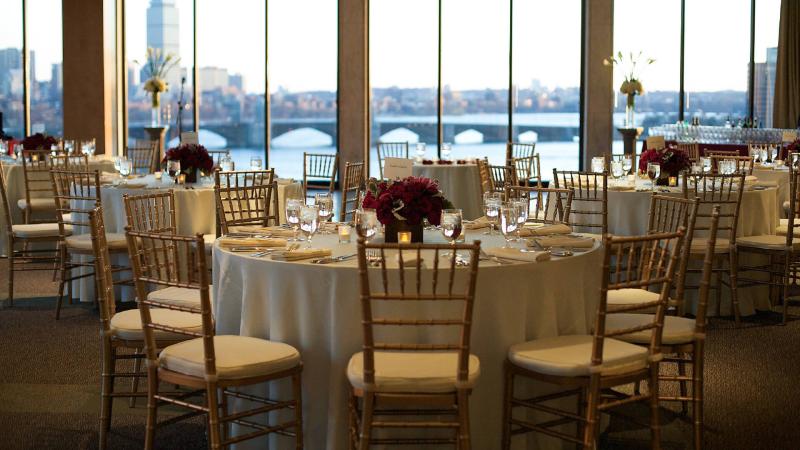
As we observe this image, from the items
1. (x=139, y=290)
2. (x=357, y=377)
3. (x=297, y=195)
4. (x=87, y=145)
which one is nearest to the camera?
(x=357, y=377)

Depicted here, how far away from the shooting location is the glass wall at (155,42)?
16047 mm

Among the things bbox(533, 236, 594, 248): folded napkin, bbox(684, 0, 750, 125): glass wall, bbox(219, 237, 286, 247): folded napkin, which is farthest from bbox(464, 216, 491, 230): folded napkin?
bbox(684, 0, 750, 125): glass wall

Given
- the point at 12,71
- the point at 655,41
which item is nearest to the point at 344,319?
the point at 655,41

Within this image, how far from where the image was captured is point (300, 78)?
1655 centimetres

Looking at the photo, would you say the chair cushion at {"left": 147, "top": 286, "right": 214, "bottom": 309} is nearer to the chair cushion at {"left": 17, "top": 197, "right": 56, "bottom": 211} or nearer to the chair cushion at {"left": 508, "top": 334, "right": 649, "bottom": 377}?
the chair cushion at {"left": 508, "top": 334, "right": 649, "bottom": 377}

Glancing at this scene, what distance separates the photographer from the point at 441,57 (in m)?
15.9

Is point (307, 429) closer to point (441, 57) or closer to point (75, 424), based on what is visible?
point (75, 424)

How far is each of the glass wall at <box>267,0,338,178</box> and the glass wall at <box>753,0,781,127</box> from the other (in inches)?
240

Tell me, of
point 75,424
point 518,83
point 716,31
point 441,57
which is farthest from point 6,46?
point 75,424

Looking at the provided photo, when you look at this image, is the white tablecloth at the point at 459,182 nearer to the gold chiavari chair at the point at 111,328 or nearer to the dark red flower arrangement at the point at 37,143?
the dark red flower arrangement at the point at 37,143

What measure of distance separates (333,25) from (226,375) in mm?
12726

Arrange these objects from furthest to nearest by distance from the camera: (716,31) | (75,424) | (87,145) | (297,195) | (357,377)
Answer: (716,31)
(87,145)
(297,195)
(75,424)
(357,377)

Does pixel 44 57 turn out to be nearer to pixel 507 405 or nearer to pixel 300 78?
pixel 300 78

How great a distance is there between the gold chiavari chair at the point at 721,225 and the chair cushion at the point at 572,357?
10.0ft
